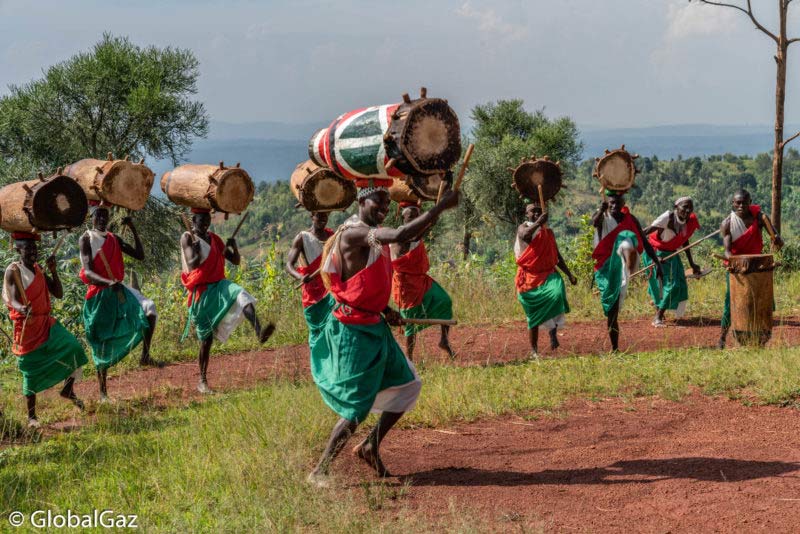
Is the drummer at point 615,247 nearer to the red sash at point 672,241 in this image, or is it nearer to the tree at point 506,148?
the red sash at point 672,241

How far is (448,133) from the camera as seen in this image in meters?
4.98

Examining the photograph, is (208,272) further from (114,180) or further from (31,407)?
(31,407)

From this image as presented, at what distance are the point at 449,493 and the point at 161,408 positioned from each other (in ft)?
13.2

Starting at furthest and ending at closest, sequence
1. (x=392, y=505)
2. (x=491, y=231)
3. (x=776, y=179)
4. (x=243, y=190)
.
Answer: (x=491, y=231) → (x=776, y=179) → (x=243, y=190) → (x=392, y=505)

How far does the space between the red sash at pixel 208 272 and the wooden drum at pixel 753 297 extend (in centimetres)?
513

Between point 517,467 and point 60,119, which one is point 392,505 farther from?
point 60,119

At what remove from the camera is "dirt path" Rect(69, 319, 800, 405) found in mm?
8969

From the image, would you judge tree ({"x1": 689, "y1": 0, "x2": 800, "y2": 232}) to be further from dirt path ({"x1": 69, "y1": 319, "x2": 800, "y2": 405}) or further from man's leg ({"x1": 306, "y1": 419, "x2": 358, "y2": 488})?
man's leg ({"x1": 306, "y1": 419, "x2": 358, "y2": 488})

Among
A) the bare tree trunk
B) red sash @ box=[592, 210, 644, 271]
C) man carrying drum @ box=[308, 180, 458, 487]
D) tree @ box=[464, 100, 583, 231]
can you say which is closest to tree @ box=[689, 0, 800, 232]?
the bare tree trunk

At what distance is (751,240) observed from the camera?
9.48 m

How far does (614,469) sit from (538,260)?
169 inches

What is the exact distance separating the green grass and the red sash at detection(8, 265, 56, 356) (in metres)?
0.91

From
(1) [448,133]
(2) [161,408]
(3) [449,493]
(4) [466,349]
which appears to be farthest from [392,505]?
(4) [466,349]

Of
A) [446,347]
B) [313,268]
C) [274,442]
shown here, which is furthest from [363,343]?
→ [446,347]
